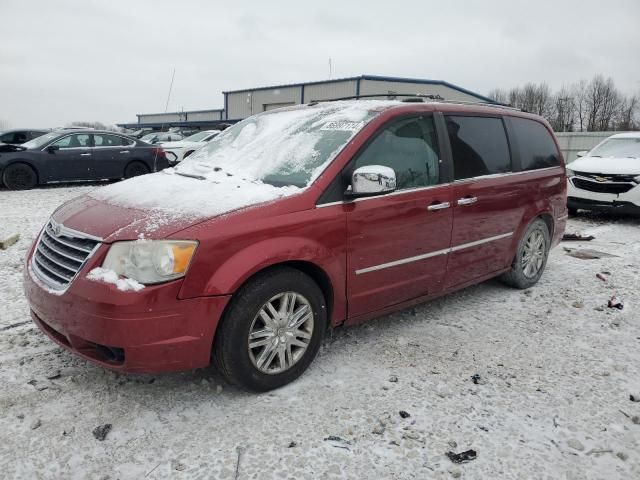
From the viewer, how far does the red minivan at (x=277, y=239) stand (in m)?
2.54

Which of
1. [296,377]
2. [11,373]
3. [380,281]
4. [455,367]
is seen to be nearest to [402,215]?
[380,281]

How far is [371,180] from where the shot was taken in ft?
9.93

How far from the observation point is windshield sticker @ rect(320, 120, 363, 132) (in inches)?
133

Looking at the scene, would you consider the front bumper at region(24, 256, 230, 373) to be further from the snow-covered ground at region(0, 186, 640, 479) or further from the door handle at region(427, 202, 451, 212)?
the door handle at region(427, 202, 451, 212)

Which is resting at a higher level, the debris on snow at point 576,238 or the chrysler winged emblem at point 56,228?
the chrysler winged emblem at point 56,228

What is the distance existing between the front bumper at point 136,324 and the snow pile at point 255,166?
0.52m

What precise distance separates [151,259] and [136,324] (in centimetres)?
34

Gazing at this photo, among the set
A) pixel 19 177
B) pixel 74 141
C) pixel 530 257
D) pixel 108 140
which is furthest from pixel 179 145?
pixel 530 257

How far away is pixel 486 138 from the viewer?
14.1ft

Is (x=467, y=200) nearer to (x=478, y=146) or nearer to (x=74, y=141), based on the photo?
(x=478, y=146)

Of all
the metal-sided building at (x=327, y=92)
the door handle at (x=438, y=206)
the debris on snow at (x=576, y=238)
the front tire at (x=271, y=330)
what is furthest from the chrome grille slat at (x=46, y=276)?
the metal-sided building at (x=327, y=92)

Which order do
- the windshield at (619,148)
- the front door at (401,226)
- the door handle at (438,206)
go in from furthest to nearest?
1. the windshield at (619,148)
2. the door handle at (438,206)
3. the front door at (401,226)

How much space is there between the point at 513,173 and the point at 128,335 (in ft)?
11.7

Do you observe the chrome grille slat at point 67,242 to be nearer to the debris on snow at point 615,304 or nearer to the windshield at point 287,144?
the windshield at point 287,144
